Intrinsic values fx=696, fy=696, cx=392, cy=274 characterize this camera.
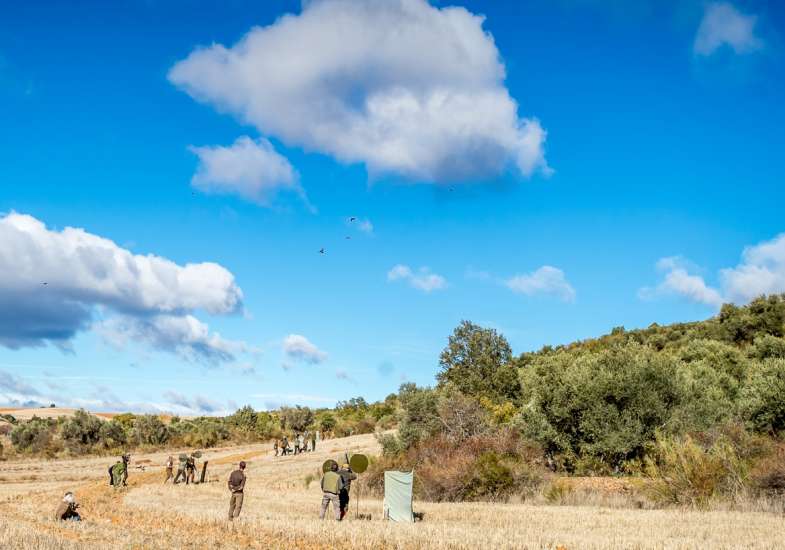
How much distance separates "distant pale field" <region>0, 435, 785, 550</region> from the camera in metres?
16.5

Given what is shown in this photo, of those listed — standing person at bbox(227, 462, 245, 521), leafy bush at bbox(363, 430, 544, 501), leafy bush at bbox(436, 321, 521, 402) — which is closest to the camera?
standing person at bbox(227, 462, 245, 521)

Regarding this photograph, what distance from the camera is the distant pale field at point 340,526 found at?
16531 mm

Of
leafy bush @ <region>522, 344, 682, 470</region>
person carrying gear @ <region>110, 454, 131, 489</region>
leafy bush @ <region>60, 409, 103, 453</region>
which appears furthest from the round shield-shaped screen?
leafy bush @ <region>60, 409, 103, 453</region>

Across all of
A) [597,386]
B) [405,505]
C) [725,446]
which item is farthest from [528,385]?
[405,505]

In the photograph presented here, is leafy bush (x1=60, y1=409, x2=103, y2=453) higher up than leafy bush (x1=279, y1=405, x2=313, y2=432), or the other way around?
leafy bush (x1=279, y1=405, x2=313, y2=432)

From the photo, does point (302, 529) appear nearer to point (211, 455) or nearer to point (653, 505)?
point (653, 505)

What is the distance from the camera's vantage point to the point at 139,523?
21.1 m

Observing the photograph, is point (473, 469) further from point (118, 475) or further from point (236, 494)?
point (118, 475)

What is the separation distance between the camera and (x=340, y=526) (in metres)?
19.8

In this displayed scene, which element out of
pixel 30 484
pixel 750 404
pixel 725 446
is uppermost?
pixel 750 404

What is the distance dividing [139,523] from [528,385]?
4040 cm

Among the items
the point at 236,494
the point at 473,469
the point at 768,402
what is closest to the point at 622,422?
the point at 768,402

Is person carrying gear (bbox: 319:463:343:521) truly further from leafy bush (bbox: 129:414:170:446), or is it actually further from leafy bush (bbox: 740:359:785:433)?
leafy bush (bbox: 129:414:170:446)

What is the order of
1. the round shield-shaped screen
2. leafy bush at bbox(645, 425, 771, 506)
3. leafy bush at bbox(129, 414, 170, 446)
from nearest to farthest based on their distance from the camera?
the round shield-shaped screen → leafy bush at bbox(645, 425, 771, 506) → leafy bush at bbox(129, 414, 170, 446)
